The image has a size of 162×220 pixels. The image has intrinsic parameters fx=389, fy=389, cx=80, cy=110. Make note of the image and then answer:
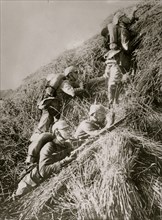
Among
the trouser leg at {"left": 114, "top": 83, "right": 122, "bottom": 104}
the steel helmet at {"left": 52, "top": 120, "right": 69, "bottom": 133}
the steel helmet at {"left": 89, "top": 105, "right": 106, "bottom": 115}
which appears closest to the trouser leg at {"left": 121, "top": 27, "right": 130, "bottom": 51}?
the trouser leg at {"left": 114, "top": 83, "right": 122, "bottom": 104}

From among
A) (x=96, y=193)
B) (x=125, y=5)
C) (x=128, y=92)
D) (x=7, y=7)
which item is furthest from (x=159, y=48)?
(x=7, y=7)

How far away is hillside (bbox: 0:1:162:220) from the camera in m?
2.93

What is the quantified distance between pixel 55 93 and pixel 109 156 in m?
1.22

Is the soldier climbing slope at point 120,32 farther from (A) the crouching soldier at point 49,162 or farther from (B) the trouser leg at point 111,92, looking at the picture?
(A) the crouching soldier at point 49,162

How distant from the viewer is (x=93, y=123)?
→ 11.6 feet

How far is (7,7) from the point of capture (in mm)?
4457

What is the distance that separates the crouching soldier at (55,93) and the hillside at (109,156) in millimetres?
90

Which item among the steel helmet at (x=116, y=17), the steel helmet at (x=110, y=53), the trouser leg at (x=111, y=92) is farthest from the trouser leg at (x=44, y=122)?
the steel helmet at (x=116, y=17)

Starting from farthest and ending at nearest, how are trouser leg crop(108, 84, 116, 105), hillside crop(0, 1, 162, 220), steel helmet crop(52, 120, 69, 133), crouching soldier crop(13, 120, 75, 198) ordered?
trouser leg crop(108, 84, 116, 105), steel helmet crop(52, 120, 69, 133), crouching soldier crop(13, 120, 75, 198), hillside crop(0, 1, 162, 220)

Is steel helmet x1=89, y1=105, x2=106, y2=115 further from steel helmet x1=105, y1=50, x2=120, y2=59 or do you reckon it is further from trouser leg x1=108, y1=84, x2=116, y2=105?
steel helmet x1=105, y1=50, x2=120, y2=59

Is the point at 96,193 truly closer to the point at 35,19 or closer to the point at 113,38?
the point at 113,38

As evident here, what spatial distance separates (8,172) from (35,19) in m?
1.76

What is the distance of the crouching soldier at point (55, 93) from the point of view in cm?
392

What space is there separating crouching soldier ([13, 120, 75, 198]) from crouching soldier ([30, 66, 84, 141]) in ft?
1.10
